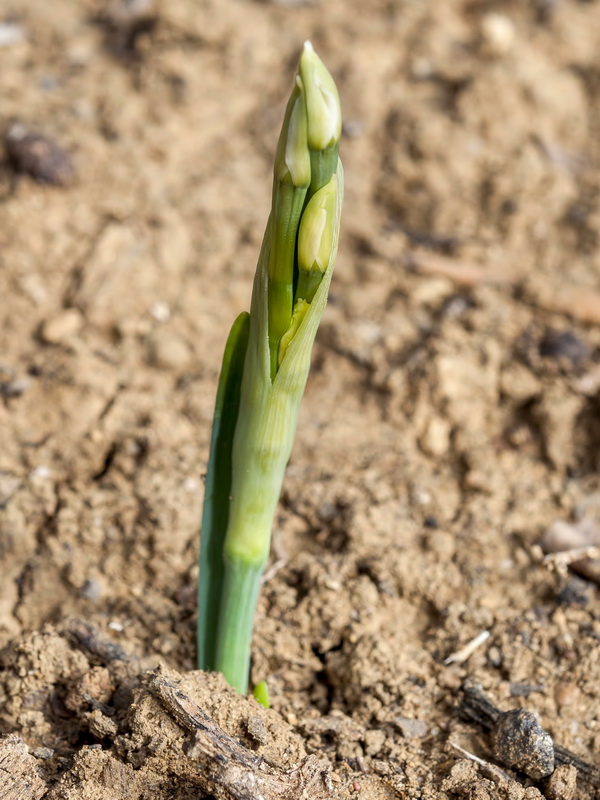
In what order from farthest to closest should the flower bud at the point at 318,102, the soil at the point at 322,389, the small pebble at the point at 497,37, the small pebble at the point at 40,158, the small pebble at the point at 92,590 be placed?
the small pebble at the point at 497,37, the small pebble at the point at 40,158, the small pebble at the point at 92,590, the soil at the point at 322,389, the flower bud at the point at 318,102

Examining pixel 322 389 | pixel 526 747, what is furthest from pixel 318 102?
pixel 322 389

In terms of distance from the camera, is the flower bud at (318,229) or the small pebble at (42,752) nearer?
the flower bud at (318,229)

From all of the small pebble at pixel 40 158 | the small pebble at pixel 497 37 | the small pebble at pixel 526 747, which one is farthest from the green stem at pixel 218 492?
the small pebble at pixel 497 37

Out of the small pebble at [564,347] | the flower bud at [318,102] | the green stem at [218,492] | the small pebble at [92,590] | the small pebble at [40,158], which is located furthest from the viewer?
the small pebble at [40,158]

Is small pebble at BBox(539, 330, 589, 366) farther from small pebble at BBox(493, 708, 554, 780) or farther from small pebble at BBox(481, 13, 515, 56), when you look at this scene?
small pebble at BBox(481, 13, 515, 56)

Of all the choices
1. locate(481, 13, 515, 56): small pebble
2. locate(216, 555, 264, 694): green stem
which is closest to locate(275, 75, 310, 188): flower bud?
locate(216, 555, 264, 694): green stem

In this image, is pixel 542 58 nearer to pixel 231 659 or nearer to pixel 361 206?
pixel 361 206

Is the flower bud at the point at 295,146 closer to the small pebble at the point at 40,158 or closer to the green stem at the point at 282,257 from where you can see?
the green stem at the point at 282,257

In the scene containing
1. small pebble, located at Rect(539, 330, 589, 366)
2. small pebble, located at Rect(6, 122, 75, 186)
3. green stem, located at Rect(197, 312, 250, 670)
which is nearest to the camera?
green stem, located at Rect(197, 312, 250, 670)
